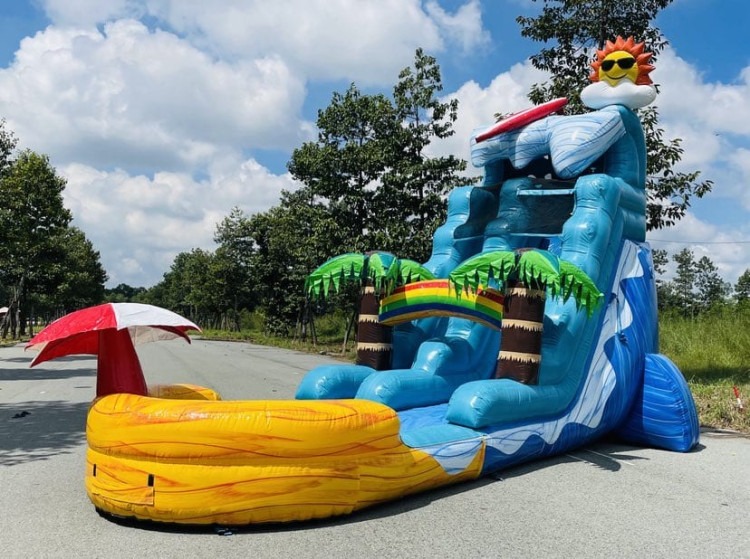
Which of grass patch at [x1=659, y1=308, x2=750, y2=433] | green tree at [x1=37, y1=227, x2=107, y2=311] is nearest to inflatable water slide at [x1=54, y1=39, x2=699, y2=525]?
grass patch at [x1=659, y1=308, x2=750, y2=433]

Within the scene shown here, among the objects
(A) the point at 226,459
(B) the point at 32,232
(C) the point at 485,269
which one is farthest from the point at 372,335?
(B) the point at 32,232

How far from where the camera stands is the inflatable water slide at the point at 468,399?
3.83m

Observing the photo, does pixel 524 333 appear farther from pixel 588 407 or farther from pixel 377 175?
pixel 377 175

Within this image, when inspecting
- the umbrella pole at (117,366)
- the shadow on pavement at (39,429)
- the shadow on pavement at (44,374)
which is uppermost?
the umbrella pole at (117,366)

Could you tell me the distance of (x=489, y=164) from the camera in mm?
7969

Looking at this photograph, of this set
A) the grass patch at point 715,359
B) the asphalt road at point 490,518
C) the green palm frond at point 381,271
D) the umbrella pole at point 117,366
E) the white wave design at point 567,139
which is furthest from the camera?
the grass patch at point 715,359

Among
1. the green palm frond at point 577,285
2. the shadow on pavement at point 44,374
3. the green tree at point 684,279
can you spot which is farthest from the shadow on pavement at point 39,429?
the green tree at point 684,279

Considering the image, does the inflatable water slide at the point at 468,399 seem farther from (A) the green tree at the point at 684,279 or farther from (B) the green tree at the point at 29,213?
(A) the green tree at the point at 684,279

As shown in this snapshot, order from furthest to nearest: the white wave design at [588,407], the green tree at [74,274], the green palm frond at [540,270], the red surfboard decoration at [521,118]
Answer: the green tree at [74,274], the red surfboard decoration at [521,118], the green palm frond at [540,270], the white wave design at [588,407]

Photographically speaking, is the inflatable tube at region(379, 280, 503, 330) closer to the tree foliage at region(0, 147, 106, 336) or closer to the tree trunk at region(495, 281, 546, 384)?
the tree trunk at region(495, 281, 546, 384)

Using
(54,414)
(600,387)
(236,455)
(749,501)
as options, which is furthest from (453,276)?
(54,414)

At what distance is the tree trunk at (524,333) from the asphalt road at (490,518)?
840 millimetres

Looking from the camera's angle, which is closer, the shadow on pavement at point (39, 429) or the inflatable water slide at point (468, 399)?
the inflatable water slide at point (468, 399)

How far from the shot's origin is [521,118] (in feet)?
24.5
